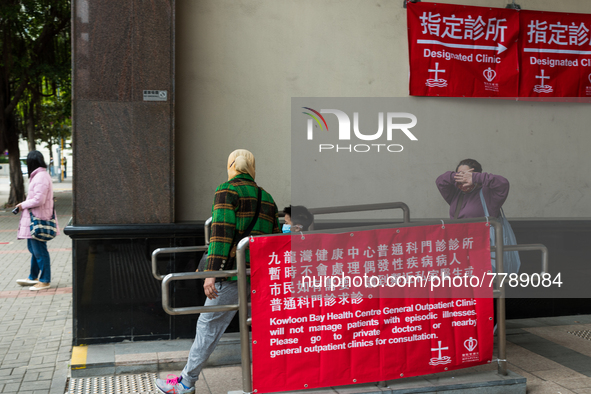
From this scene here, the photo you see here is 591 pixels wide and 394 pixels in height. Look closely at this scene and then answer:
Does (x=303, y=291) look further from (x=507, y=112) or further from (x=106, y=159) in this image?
(x=507, y=112)

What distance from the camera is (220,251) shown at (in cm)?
366

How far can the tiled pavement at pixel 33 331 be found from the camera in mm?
4426

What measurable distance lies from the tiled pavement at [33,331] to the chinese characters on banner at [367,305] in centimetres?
184

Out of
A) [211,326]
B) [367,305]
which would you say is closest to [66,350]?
[211,326]

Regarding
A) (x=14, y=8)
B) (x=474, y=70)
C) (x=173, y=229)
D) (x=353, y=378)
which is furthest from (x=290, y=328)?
(x=14, y=8)

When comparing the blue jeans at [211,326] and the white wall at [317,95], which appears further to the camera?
the white wall at [317,95]

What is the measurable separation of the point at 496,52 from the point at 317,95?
199 cm

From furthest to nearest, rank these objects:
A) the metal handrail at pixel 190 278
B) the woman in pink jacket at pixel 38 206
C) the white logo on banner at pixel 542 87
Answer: the woman in pink jacket at pixel 38 206, the white logo on banner at pixel 542 87, the metal handrail at pixel 190 278

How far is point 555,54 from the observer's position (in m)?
6.14

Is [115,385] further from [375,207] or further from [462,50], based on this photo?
[462,50]

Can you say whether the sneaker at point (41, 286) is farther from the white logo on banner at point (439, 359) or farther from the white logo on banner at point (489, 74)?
the white logo on banner at point (489, 74)

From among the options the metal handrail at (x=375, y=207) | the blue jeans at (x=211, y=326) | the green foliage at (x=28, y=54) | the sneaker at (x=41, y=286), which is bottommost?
the sneaker at (x=41, y=286)

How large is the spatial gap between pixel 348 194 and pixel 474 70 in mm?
1844

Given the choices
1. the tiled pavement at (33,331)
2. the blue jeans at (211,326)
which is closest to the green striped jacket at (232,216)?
the blue jeans at (211,326)
